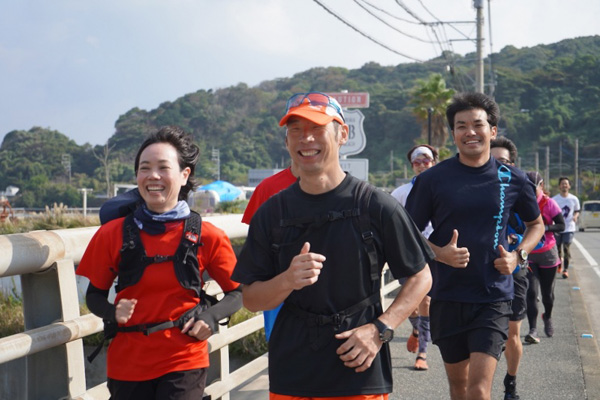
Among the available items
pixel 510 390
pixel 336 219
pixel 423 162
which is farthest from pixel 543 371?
pixel 336 219

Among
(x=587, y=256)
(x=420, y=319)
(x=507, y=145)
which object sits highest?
(x=507, y=145)

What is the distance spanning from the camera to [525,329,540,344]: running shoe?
8.47 meters

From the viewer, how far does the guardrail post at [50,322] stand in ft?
11.6

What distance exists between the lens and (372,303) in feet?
9.75

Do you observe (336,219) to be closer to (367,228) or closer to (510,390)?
(367,228)

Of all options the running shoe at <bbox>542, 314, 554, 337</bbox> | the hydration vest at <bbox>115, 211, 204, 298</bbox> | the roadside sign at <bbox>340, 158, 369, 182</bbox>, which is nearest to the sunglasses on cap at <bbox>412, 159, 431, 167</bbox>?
the running shoe at <bbox>542, 314, 554, 337</bbox>

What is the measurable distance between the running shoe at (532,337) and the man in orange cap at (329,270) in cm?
590

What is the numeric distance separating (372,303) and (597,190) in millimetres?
87913

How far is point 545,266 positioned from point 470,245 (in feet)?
14.8

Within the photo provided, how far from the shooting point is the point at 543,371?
7.16 meters

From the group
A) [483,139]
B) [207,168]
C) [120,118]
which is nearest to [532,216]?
[483,139]

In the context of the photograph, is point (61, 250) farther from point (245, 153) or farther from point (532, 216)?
point (245, 153)

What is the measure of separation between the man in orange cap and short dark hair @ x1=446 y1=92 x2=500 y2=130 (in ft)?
6.88

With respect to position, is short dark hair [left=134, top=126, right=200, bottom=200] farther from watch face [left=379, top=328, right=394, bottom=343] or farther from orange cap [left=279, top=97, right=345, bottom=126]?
watch face [left=379, top=328, right=394, bottom=343]
